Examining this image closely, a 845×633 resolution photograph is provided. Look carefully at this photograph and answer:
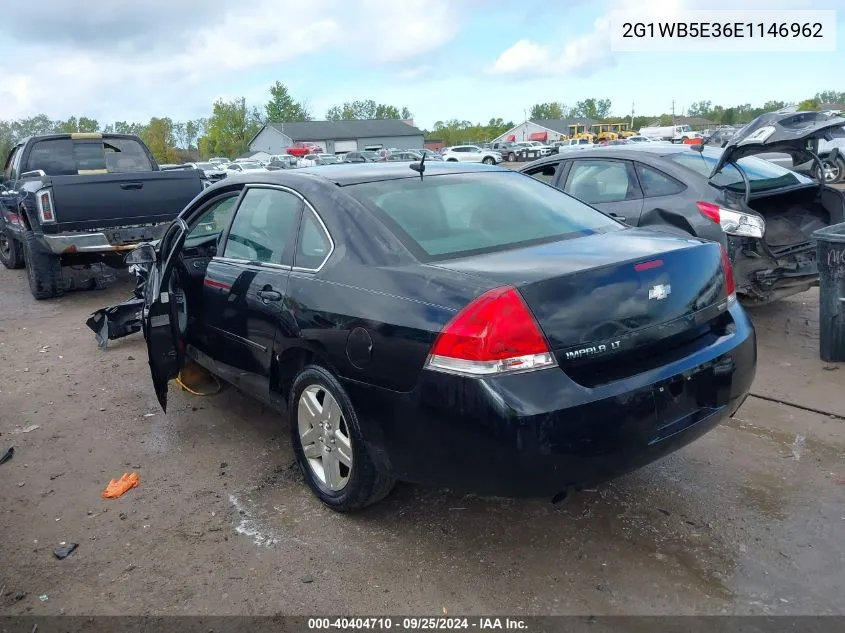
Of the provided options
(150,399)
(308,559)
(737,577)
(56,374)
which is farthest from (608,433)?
(56,374)

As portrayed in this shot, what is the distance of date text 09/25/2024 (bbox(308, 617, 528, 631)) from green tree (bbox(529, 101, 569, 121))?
137 metres

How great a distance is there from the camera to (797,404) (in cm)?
453

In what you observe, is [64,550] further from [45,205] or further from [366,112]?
[366,112]

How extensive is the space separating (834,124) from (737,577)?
3793mm

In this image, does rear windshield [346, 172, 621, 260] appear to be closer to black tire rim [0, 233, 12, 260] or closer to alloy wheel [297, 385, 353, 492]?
alloy wheel [297, 385, 353, 492]

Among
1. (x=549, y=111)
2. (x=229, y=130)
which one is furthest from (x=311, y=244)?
(x=549, y=111)

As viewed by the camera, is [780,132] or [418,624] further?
[780,132]

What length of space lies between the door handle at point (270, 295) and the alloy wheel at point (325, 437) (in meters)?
0.49

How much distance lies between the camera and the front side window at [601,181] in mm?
6320

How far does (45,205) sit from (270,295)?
5.32m

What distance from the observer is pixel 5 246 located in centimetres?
1191

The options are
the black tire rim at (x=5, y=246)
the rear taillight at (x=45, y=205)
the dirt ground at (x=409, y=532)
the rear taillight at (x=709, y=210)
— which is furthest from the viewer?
the black tire rim at (x=5, y=246)

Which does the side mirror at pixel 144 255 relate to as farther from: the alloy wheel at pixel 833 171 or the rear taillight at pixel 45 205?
the alloy wheel at pixel 833 171

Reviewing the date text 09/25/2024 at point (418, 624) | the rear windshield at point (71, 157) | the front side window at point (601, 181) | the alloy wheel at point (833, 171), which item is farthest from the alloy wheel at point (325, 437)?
the alloy wheel at point (833, 171)
